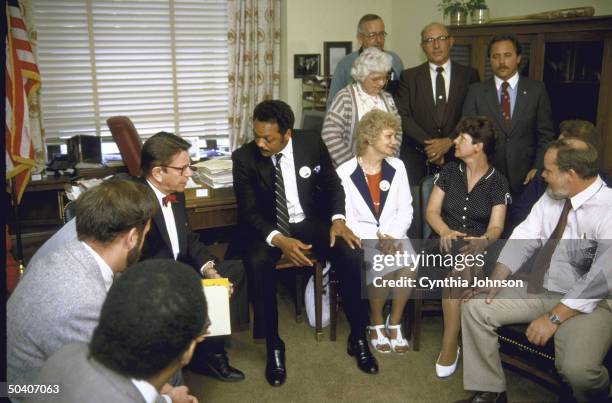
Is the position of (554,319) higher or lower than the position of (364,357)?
higher

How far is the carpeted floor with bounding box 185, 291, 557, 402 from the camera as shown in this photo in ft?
8.68

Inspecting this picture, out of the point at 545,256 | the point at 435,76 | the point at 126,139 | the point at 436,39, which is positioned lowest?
the point at 545,256

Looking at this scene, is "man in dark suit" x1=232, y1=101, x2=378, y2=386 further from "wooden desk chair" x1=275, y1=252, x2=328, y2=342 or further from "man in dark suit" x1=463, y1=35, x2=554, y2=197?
"man in dark suit" x1=463, y1=35, x2=554, y2=197

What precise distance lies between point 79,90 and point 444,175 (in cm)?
294

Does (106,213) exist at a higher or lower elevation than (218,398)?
higher

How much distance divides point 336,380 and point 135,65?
3.08 meters

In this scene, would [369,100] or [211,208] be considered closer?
[211,208]

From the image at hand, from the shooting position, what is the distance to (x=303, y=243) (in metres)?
3.05

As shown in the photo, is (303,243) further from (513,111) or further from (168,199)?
(513,111)

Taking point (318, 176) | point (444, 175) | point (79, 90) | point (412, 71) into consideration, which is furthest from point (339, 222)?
point (79, 90)

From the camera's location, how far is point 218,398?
2641mm

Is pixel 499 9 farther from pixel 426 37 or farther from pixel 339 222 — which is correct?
pixel 339 222

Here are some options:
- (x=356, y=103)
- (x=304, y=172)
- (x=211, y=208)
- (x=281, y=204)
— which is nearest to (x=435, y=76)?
(x=356, y=103)

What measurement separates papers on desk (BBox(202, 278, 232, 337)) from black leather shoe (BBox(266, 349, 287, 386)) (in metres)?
0.63
